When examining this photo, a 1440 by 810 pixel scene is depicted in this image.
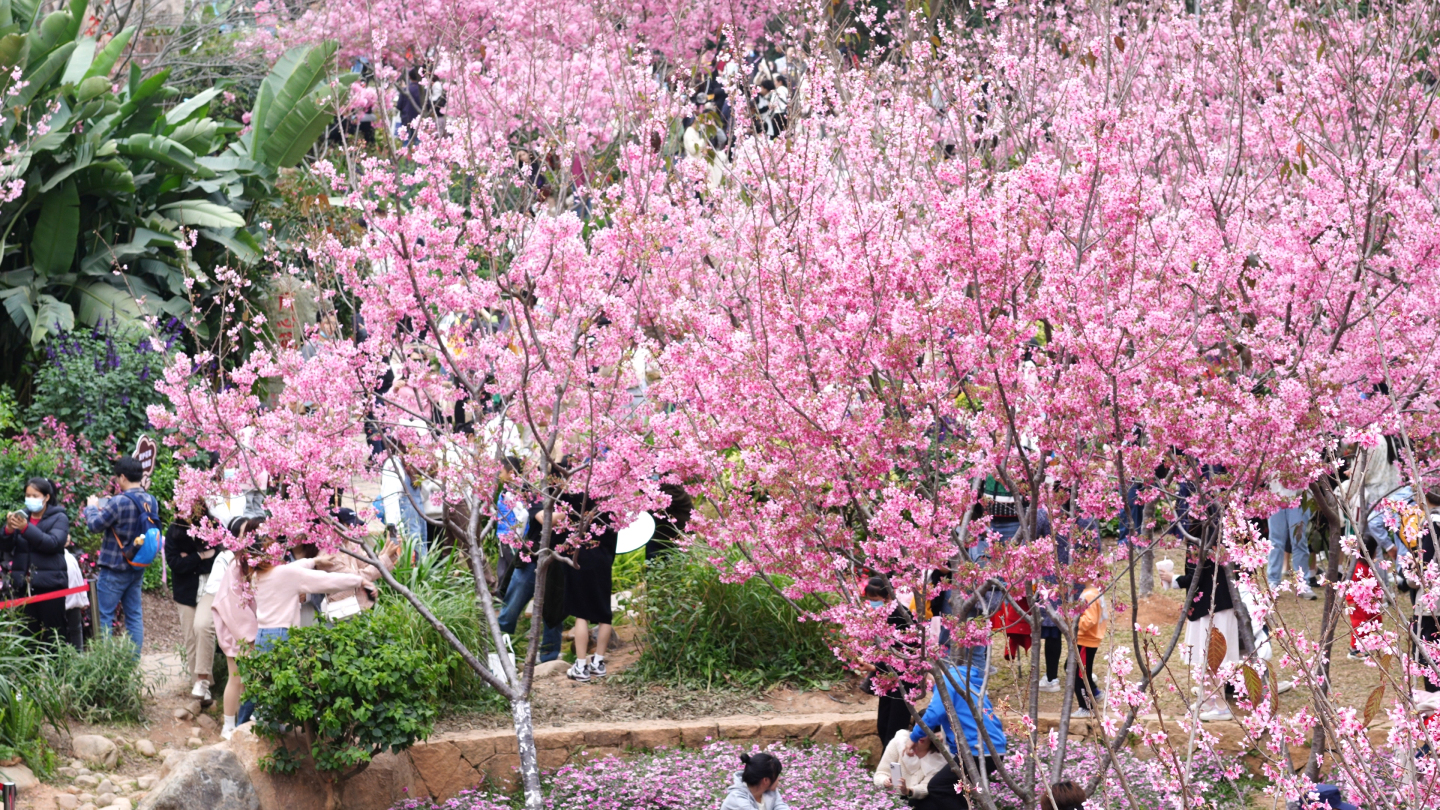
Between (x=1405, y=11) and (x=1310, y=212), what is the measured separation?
3.32m

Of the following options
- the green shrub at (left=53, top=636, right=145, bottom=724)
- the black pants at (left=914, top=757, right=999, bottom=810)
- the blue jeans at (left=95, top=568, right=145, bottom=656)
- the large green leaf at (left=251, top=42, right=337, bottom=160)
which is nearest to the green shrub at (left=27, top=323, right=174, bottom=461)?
the blue jeans at (left=95, top=568, right=145, bottom=656)

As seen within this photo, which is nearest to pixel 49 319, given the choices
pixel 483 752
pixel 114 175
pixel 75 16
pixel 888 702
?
pixel 114 175

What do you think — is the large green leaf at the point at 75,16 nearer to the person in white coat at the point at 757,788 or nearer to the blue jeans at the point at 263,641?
the blue jeans at the point at 263,641

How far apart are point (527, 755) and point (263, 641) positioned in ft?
6.95

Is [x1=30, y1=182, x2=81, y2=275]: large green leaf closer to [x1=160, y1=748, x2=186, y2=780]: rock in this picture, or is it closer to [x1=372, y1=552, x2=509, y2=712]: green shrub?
[x1=372, y1=552, x2=509, y2=712]: green shrub

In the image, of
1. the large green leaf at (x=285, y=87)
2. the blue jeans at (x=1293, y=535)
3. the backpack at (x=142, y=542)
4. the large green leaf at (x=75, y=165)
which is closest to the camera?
the backpack at (x=142, y=542)

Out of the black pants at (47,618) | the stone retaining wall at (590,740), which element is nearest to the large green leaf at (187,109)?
the black pants at (47,618)

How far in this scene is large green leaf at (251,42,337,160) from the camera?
14.8m

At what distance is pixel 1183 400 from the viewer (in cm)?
659

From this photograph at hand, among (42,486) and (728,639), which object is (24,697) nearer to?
(42,486)

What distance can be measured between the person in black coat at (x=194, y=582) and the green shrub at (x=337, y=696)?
1501 millimetres

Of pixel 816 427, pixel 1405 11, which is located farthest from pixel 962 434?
pixel 1405 11

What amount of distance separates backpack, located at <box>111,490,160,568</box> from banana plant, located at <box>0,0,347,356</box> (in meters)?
3.55

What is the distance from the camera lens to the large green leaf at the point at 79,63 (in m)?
14.2
